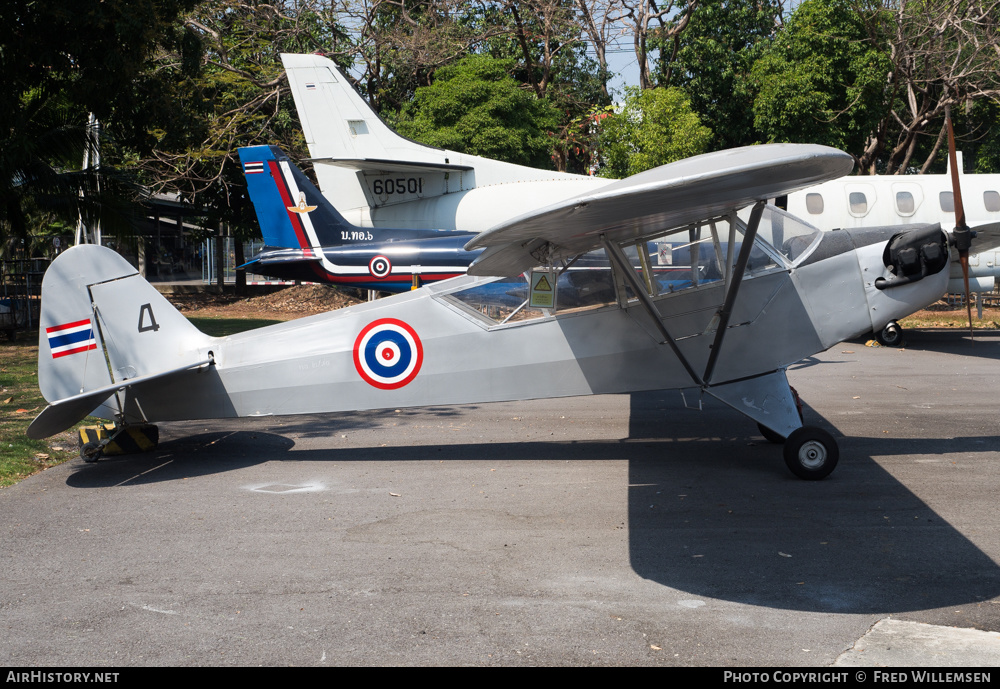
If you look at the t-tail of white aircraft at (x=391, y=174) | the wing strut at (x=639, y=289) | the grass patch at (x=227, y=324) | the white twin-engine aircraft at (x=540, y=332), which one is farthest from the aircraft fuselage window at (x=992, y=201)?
the grass patch at (x=227, y=324)

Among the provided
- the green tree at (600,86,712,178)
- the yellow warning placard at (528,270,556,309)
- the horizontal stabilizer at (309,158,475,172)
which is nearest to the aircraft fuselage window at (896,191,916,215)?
the green tree at (600,86,712,178)

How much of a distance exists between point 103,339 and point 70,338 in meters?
0.27

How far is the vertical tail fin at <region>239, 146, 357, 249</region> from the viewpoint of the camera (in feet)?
56.6

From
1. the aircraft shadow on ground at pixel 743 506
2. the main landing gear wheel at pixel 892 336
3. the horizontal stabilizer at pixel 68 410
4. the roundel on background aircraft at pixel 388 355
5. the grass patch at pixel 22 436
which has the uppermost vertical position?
the roundel on background aircraft at pixel 388 355

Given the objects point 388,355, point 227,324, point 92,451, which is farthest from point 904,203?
point 227,324

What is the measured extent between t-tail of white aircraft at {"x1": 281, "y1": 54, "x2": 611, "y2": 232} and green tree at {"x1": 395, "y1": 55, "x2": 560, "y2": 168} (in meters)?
7.28

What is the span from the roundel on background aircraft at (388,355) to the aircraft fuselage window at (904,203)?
13746mm

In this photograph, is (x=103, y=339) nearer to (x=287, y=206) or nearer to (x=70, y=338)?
(x=70, y=338)

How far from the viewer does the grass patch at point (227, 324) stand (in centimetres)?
1991

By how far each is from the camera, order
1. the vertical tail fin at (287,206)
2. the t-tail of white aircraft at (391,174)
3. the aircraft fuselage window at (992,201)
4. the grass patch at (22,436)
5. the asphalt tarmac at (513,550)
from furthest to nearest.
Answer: the t-tail of white aircraft at (391,174) → the vertical tail fin at (287,206) → the aircraft fuselage window at (992,201) → the grass patch at (22,436) → the asphalt tarmac at (513,550)

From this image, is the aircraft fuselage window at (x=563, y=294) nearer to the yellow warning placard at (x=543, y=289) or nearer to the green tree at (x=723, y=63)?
the yellow warning placard at (x=543, y=289)

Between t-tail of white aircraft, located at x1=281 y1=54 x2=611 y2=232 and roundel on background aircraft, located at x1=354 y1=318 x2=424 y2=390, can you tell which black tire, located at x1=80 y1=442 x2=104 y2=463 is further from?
t-tail of white aircraft, located at x1=281 y1=54 x2=611 y2=232

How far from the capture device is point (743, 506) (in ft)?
20.3

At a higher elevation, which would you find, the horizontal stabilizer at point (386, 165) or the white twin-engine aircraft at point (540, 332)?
the horizontal stabilizer at point (386, 165)
